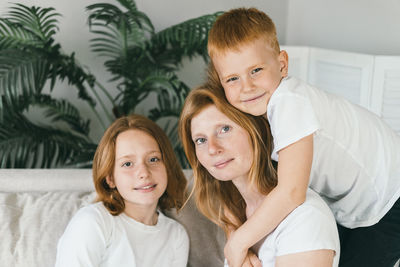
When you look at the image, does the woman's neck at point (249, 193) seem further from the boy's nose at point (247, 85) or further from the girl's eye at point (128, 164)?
the girl's eye at point (128, 164)

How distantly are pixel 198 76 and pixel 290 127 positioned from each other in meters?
2.19

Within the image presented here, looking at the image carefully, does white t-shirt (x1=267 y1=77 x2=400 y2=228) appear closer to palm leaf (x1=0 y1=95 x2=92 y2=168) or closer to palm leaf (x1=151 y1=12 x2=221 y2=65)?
palm leaf (x1=151 y1=12 x2=221 y2=65)

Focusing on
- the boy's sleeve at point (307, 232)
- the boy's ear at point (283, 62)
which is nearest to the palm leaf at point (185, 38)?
the boy's ear at point (283, 62)

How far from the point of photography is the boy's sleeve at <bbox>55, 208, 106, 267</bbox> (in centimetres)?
152

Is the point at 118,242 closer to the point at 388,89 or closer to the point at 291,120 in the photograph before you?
the point at 291,120

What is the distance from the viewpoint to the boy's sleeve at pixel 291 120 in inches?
48.1

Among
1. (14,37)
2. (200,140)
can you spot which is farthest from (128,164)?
(14,37)

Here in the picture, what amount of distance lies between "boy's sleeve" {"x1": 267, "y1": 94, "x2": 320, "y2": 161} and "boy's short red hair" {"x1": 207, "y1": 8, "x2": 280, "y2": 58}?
0.21 metres

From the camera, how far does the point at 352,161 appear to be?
58.5 inches

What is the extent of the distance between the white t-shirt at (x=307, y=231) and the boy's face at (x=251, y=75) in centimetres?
33

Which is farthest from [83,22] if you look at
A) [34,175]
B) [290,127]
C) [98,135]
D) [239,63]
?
[290,127]

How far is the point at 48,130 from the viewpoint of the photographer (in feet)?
8.50

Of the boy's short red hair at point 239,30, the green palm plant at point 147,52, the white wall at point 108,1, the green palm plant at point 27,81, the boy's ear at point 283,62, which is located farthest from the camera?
the white wall at point 108,1

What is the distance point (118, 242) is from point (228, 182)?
49 cm
